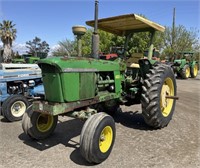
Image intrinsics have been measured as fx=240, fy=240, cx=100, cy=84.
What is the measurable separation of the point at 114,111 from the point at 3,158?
3004 millimetres

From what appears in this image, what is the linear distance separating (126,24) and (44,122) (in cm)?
274

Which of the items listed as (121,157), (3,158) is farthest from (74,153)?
(3,158)

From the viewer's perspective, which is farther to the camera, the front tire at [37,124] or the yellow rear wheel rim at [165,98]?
the yellow rear wheel rim at [165,98]

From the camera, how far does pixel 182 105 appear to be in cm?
747

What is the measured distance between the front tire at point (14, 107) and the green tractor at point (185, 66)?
40.2 ft

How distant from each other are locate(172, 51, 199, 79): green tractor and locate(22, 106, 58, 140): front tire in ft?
42.6

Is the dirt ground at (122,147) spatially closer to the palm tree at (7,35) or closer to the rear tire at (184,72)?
the rear tire at (184,72)

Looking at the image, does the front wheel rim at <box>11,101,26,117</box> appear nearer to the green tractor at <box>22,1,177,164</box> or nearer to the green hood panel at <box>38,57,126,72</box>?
the green tractor at <box>22,1,177,164</box>

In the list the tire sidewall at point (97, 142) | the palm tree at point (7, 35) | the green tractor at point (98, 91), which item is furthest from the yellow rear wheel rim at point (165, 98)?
the palm tree at point (7, 35)

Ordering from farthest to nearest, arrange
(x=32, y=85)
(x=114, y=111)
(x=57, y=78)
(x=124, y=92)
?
1. (x=32, y=85)
2. (x=114, y=111)
3. (x=124, y=92)
4. (x=57, y=78)

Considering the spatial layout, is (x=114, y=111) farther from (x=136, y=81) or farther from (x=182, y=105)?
(x=182, y=105)

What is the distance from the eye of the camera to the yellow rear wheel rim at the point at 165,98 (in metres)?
5.16

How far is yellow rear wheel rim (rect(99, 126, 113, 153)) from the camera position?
3.59 m

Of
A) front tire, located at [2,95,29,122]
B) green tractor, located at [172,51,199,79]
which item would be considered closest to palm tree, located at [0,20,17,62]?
green tractor, located at [172,51,199,79]
